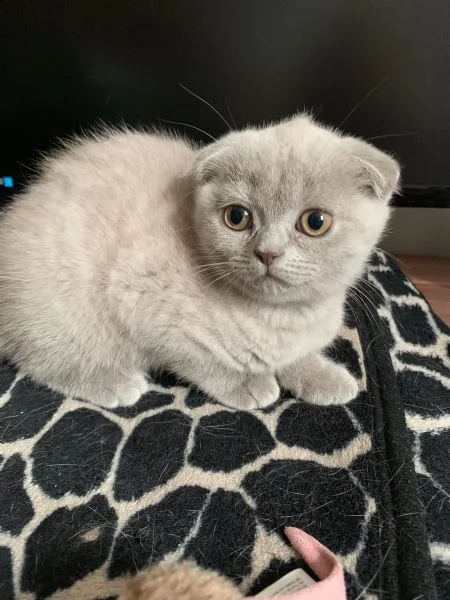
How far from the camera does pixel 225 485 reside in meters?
0.77

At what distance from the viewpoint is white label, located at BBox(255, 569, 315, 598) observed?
0.61 m

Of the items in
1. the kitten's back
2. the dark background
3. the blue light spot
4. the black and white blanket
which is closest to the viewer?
the black and white blanket

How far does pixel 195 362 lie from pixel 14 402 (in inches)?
14.2

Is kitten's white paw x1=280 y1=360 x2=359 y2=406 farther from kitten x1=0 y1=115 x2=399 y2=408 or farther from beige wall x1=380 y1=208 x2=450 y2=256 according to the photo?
beige wall x1=380 y1=208 x2=450 y2=256

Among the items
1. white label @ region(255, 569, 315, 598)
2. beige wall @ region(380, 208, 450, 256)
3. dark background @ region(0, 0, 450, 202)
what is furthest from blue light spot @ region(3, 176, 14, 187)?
white label @ region(255, 569, 315, 598)

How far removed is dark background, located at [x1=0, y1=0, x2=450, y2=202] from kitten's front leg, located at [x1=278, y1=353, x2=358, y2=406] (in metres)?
0.52

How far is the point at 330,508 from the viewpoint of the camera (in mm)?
737

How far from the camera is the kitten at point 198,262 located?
0.75 m

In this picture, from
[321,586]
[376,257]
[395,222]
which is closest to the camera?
[321,586]

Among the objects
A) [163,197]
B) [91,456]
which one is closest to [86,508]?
[91,456]

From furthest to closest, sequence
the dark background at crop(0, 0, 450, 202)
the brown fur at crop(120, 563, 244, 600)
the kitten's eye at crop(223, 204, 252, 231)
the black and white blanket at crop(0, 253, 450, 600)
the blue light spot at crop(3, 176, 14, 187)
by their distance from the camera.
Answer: the blue light spot at crop(3, 176, 14, 187) < the dark background at crop(0, 0, 450, 202) < the kitten's eye at crop(223, 204, 252, 231) < the black and white blanket at crop(0, 253, 450, 600) < the brown fur at crop(120, 563, 244, 600)

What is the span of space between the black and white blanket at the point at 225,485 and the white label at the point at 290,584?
0.03m

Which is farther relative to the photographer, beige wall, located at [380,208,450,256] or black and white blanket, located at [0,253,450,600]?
beige wall, located at [380,208,450,256]

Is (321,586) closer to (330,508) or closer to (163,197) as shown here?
(330,508)
